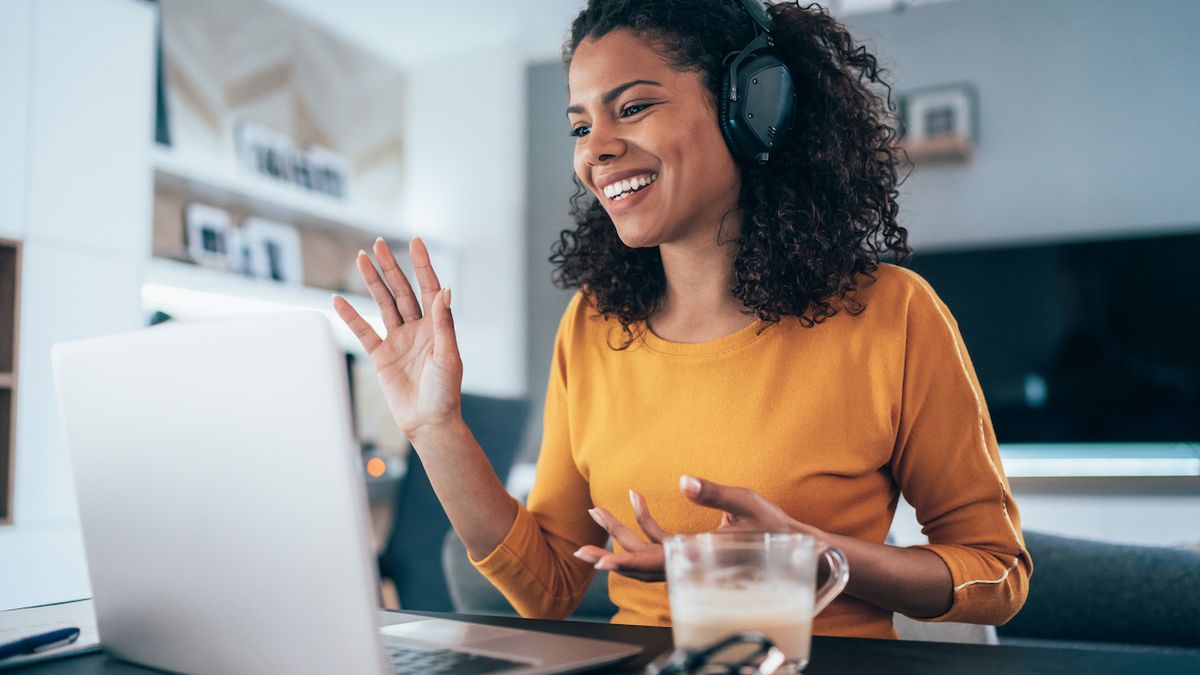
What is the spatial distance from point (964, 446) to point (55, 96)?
8.07 feet

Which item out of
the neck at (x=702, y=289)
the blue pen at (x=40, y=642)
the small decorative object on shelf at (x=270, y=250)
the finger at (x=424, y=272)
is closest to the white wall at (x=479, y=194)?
the small decorative object on shelf at (x=270, y=250)

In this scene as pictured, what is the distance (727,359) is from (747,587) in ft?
1.79

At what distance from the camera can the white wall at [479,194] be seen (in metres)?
4.55

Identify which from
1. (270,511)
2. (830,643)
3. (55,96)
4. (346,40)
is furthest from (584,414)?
(346,40)

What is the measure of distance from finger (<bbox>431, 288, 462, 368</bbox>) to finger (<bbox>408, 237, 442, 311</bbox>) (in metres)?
0.03

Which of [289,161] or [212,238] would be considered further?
[289,161]

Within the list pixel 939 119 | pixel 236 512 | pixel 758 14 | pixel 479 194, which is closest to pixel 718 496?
pixel 236 512

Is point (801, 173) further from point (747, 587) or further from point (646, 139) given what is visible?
point (747, 587)

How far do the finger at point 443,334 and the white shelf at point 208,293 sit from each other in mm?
1924

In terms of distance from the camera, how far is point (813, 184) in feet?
3.85

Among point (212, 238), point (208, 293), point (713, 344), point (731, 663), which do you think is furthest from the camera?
point (212, 238)

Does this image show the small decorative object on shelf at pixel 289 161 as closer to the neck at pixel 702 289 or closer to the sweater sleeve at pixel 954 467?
the neck at pixel 702 289

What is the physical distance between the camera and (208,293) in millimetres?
3119

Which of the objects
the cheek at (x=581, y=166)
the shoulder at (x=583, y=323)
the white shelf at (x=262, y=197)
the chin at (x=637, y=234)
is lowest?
the shoulder at (x=583, y=323)
